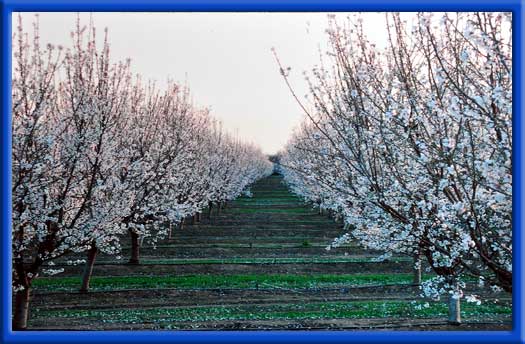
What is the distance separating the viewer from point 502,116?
6355 millimetres

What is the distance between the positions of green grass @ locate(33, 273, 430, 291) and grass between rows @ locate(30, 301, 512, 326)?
275cm


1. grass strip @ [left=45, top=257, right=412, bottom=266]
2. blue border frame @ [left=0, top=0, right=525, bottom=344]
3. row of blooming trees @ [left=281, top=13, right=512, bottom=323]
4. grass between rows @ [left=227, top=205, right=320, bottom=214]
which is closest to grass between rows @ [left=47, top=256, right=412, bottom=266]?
grass strip @ [left=45, top=257, right=412, bottom=266]

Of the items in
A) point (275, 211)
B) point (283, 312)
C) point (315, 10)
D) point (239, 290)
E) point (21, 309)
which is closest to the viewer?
point (315, 10)

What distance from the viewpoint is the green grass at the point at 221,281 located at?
1727 centimetres

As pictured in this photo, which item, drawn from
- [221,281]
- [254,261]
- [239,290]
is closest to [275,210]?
[254,261]

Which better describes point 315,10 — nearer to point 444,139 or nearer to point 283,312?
point 444,139

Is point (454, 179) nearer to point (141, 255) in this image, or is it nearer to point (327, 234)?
point (141, 255)

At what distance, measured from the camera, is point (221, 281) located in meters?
18.1

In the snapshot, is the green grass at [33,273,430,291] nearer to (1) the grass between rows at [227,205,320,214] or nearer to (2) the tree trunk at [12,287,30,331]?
(2) the tree trunk at [12,287,30,331]

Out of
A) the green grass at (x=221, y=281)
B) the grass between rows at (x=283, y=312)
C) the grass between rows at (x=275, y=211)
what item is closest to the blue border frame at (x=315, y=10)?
the grass between rows at (x=283, y=312)

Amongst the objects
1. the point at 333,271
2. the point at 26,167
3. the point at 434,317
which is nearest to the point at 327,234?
the point at 333,271

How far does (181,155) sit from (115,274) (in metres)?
5.13

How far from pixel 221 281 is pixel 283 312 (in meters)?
4.48

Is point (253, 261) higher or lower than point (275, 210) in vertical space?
lower
